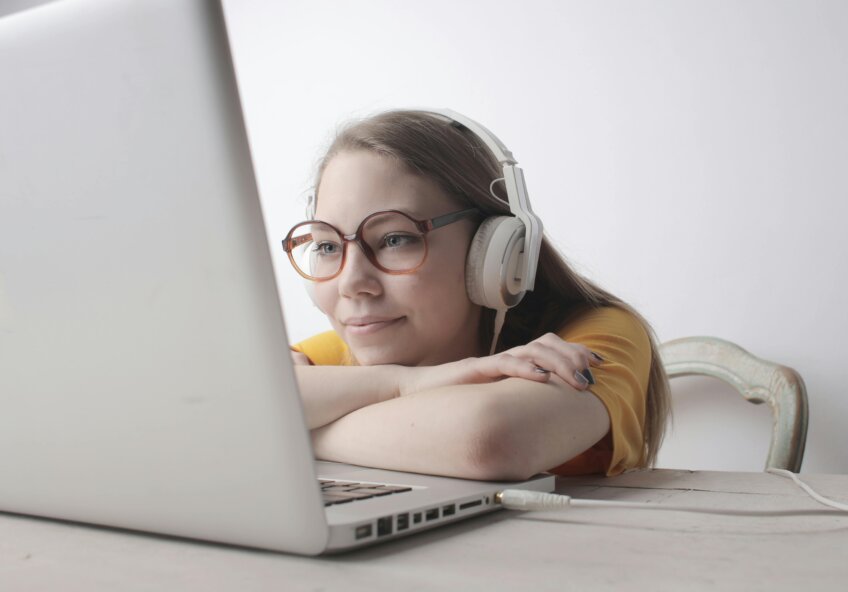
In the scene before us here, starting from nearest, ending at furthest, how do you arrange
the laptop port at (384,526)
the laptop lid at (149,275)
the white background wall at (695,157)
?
the laptop lid at (149,275), the laptop port at (384,526), the white background wall at (695,157)

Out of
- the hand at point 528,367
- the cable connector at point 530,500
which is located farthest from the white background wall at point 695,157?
the cable connector at point 530,500

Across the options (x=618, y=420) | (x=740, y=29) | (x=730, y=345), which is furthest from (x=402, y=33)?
(x=618, y=420)

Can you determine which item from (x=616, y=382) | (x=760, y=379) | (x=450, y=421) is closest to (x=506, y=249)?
(x=616, y=382)

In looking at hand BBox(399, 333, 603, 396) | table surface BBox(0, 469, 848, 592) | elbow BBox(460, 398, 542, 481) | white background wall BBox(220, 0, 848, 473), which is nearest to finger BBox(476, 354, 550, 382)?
hand BBox(399, 333, 603, 396)

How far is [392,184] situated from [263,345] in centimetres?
77

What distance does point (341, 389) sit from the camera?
0.95 meters

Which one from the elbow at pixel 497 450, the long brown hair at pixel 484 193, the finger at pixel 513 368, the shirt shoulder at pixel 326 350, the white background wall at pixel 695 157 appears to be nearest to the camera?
the elbow at pixel 497 450

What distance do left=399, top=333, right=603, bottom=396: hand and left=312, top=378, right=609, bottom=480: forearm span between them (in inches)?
0.7

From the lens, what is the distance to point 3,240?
0.49 metres

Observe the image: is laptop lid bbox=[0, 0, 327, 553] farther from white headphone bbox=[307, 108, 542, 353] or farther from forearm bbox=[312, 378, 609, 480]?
white headphone bbox=[307, 108, 542, 353]

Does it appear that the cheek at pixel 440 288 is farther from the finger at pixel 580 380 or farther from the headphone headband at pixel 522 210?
the finger at pixel 580 380

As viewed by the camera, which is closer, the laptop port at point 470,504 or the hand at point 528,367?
the laptop port at point 470,504

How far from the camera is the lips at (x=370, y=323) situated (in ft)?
3.80

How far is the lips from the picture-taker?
116 centimetres
